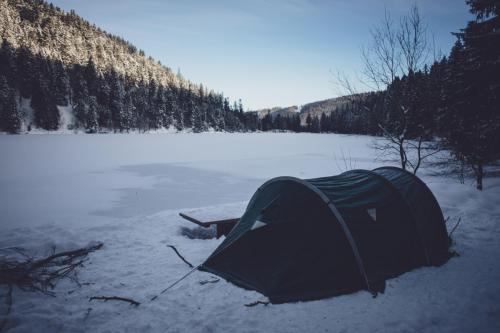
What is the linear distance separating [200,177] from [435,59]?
524 inches

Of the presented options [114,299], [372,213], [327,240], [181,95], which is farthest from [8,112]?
[372,213]

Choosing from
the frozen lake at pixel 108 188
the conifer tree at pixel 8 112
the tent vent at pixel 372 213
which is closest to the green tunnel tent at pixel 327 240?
the tent vent at pixel 372 213

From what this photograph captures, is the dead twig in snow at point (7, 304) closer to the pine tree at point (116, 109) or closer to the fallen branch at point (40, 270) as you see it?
the fallen branch at point (40, 270)

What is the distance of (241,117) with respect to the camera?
388 feet

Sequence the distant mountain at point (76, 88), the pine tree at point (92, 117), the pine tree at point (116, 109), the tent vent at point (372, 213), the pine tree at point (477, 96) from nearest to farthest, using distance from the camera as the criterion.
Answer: the tent vent at point (372, 213) < the pine tree at point (477, 96) < the distant mountain at point (76, 88) < the pine tree at point (92, 117) < the pine tree at point (116, 109)

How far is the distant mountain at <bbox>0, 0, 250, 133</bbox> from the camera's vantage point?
57.7 metres

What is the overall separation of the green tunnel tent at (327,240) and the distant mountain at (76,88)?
203ft

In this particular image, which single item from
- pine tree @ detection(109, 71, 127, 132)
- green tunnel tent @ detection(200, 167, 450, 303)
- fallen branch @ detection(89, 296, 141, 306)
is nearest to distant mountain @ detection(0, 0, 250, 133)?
pine tree @ detection(109, 71, 127, 132)

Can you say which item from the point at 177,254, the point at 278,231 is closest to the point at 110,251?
the point at 177,254

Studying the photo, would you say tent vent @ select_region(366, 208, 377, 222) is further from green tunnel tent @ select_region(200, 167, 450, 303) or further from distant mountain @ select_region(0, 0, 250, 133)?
distant mountain @ select_region(0, 0, 250, 133)

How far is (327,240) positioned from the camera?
14.8 feet

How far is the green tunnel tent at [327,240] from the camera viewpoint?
435 cm

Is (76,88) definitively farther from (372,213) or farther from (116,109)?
(372,213)

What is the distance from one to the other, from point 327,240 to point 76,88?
77200mm
